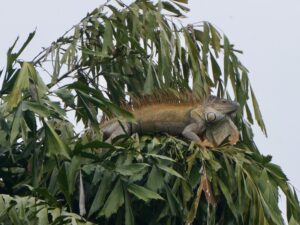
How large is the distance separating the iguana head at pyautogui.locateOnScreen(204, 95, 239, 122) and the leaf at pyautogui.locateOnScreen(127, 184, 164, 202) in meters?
1.64

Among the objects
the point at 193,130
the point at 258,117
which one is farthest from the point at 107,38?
the point at 258,117

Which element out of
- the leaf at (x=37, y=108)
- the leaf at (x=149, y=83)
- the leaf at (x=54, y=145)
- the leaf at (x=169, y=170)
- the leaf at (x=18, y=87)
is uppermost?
the leaf at (x=18, y=87)

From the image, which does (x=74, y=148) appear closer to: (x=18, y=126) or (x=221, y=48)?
(x=18, y=126)

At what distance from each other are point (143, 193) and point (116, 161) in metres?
0.47

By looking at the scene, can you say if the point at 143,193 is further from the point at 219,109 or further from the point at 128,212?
the point at 219,109

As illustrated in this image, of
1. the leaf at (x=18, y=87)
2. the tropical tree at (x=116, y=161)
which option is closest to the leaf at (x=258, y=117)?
the tropical tree at (x=116, y=161)

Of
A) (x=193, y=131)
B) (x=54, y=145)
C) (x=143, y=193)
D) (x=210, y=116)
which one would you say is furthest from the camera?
(x=210, y=116)

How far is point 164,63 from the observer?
9.10 metres

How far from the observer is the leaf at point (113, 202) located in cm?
771

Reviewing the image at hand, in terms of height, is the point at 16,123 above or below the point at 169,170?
above

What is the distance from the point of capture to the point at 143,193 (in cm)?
761

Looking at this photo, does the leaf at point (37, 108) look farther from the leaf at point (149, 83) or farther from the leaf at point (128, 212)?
the leaf at point (149, 83)

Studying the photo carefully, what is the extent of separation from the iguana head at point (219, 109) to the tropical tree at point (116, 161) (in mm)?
141

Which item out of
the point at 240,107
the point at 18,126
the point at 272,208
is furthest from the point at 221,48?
the point at 18,126
